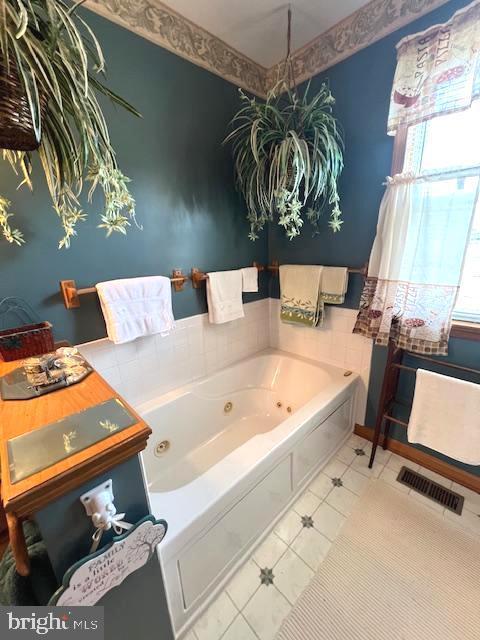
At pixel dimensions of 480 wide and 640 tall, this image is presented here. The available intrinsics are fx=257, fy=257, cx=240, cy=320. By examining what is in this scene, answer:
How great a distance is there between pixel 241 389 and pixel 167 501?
3.88 ft

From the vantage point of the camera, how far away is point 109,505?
1.86ft

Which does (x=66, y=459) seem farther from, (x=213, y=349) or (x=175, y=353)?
(x=213, y=349)

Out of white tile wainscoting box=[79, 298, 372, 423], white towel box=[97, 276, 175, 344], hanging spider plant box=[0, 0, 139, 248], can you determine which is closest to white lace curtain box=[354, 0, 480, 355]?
white tile wainscoting box=[79, 298, 372, 423]

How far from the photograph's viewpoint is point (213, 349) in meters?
2.02

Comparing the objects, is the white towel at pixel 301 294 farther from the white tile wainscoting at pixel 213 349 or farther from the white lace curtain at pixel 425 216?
the white lace curtain at pixel 425 216

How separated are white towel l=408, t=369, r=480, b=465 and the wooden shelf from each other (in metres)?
1.53

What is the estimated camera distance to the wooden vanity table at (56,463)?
0.47m

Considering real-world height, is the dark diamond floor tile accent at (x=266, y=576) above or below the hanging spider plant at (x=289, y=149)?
below

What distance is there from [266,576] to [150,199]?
79.7 inches

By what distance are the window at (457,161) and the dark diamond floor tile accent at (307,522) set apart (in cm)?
140

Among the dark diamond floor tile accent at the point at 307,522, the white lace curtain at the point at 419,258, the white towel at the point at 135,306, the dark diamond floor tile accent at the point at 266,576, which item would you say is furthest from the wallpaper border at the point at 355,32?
the dark diamond floor tile accent at the point at 266,576

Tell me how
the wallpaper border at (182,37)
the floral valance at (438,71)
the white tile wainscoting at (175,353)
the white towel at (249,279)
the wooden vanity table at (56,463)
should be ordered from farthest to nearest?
the white towel at (249,279) → the white tile wainscoting at (175,353) → the wallpaper border at (182,37) → the floral valance at (438,71) → the wooden vanity table at (56,463)

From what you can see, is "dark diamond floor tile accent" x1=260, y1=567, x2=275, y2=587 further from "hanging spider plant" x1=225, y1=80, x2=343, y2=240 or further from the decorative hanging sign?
"hanging spider plant" x1=225, y1=80, x2=343, y2=240

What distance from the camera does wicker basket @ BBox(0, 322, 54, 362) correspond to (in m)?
1.01
